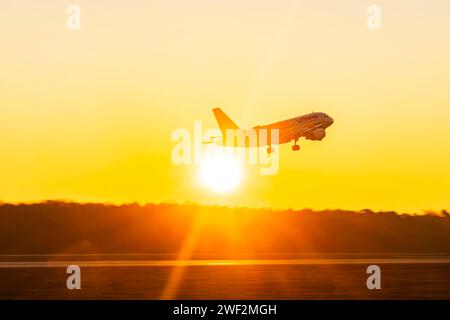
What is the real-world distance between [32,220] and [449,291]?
10193 cm

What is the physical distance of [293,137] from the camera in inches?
4673

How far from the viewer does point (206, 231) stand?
13162cm

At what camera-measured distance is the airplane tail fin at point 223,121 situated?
13488cm

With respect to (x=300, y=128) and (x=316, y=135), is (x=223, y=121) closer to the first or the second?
(x=300, y=128)

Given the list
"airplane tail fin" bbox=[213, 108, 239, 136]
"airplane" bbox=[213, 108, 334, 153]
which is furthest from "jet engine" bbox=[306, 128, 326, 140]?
"airplane tail fin" bbox=[213, 108, 239, 136]

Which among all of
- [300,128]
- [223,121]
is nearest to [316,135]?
[300,128]

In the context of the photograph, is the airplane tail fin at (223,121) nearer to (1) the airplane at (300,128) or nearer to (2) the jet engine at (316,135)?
(1) the airplane at (300,128)

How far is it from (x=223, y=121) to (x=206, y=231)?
19.1 m

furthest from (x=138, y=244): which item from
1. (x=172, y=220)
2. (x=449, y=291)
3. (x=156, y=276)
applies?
(x=449, y=291)

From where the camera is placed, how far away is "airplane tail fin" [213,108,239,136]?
134875 mm

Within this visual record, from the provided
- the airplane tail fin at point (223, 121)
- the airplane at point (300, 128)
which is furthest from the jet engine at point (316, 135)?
the airplane tail fin at point (223, 121)

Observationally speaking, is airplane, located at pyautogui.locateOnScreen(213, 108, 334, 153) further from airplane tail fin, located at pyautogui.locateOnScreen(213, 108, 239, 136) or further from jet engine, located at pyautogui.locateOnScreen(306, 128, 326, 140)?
airplane tail fin, located at pyautogui.locateOnScreen(213, 108, 239, 136)
